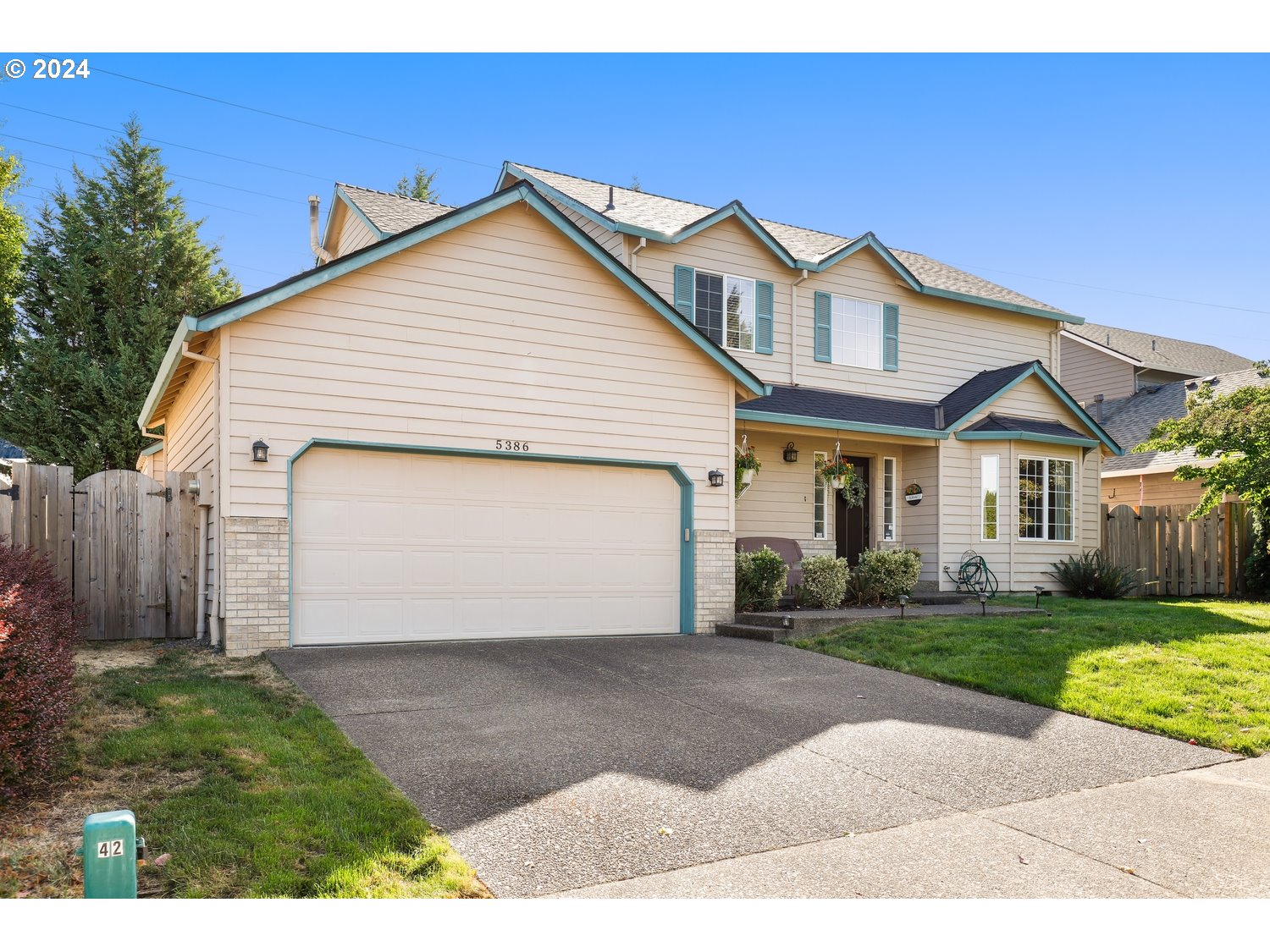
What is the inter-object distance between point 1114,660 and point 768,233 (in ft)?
30.4

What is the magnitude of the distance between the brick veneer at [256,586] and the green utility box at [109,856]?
7229 millimetres

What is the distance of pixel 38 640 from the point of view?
512 cm

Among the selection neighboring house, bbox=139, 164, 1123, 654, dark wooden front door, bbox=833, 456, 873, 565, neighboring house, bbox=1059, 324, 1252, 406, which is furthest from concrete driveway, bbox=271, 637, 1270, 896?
neighboring house, bbox=1059, 324, 1252, 406

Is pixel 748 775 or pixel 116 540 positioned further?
pixel 116 540

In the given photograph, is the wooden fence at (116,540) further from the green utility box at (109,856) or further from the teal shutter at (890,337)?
the teal shutter at (890,337)

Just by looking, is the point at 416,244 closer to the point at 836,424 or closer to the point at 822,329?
the point at 836,424

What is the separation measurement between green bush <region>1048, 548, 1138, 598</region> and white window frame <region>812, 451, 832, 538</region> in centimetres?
437

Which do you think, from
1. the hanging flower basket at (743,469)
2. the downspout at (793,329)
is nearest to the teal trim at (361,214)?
the hanging flower basket at (743,469)

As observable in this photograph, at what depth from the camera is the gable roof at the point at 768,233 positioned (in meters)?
15.1

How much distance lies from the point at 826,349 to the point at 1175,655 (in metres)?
8.50

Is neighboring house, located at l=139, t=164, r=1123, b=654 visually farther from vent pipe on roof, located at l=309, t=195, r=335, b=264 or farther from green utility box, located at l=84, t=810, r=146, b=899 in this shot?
green utility box, located at l=84, t=810, r=146, b=899

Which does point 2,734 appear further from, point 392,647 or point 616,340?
point 616,340

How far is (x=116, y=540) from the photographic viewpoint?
35.8 ft

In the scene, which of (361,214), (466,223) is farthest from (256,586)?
(361,214)
